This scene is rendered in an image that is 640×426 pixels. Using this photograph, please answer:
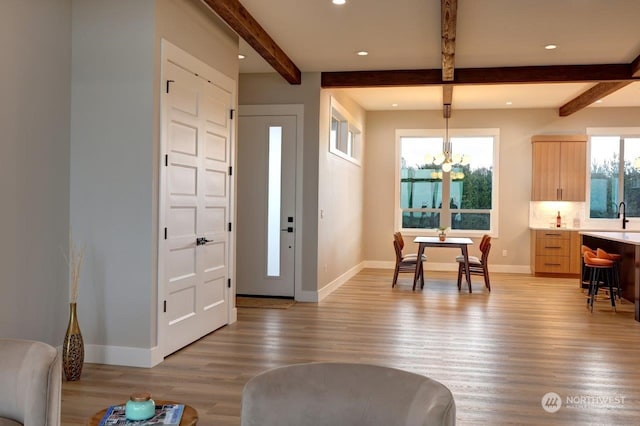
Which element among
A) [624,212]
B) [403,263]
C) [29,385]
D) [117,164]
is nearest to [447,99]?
[403,263]

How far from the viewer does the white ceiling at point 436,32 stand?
4.91 m

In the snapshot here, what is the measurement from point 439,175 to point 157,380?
25.1 ft

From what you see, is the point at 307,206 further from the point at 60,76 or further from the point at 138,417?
the point at 138,417

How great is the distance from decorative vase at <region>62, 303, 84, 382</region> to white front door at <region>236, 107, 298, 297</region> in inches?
141

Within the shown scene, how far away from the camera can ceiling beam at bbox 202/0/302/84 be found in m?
4.64

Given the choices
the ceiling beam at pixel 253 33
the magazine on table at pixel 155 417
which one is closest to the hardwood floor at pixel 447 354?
the magazine on table at pixel 155 417

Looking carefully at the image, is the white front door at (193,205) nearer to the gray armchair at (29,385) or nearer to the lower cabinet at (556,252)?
the gray armchair at (29,385)

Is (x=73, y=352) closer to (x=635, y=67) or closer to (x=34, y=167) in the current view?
(x=34, y=167)

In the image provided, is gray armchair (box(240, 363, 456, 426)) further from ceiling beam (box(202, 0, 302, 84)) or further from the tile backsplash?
the tile backsplash

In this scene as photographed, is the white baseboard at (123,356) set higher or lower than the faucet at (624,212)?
lower

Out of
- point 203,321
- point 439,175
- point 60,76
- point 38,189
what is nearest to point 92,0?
point 60,76

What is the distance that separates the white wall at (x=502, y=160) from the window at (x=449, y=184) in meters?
0.17

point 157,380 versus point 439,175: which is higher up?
point 439,175

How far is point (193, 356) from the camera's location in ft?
14.6
